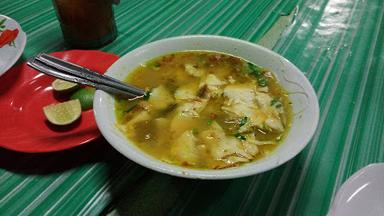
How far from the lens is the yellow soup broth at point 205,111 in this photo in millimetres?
898

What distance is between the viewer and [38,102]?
118cm

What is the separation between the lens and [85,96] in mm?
1143

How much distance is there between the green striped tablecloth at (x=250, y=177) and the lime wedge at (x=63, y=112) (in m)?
0.10

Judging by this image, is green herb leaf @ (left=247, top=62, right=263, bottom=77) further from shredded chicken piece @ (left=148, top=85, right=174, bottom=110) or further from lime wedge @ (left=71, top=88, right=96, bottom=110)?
lime wedge @ (left=71, top=88, right=96, bottom=110)

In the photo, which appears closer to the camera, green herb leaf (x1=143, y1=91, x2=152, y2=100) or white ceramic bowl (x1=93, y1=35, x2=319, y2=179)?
white ceramic bowl (x1=93, y1=35, x2=319, y2=179)

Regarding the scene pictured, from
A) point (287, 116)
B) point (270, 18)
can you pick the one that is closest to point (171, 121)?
point (287, 116)

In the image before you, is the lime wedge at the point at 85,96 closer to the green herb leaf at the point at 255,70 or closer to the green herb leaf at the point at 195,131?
the green herb leaf at the point at 195,131

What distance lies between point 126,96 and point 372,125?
76 cm

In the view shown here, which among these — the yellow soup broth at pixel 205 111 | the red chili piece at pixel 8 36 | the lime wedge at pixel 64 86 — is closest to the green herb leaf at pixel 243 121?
the yellow soup broth at pixel 205 111

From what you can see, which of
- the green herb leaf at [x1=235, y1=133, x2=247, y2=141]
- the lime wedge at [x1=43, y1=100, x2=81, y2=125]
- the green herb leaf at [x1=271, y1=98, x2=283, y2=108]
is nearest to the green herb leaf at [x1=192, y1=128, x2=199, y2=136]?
the green herb leaf at [x1=235, y1=133, x2=247, y2=141]

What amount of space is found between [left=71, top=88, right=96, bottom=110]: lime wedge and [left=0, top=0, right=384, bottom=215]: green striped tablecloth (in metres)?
0.15

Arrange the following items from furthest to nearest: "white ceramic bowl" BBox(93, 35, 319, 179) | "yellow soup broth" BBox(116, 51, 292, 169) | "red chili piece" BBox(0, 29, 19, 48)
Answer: "red chili piece" BBox(0, 29, 19, 48)
"yellow soup broth" BBox(116, 51, 292, 169)
"white ceramic bowl" BBox(93, 35, 319, 179)

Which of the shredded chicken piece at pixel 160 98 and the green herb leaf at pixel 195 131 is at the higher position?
the shredded chicken piece at pixel 160 98

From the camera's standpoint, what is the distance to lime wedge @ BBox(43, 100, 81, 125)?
1.05 meters
